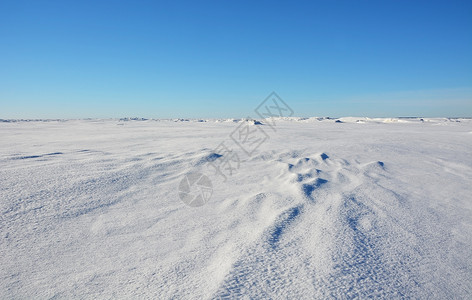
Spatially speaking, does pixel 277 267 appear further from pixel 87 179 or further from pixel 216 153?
pixel 216 153

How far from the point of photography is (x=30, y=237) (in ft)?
5.65

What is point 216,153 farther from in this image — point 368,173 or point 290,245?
point 290,245

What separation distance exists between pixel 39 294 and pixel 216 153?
323 centimetres

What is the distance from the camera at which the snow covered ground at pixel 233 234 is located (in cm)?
129

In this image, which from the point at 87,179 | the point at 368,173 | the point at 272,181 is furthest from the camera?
the point at 368,173

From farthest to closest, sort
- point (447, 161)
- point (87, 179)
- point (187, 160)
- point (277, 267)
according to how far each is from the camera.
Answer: point (447, 161)
point (187, 160)
point (87, 179)
point (277, 267)

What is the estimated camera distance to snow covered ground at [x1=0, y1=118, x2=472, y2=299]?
4.24 feet

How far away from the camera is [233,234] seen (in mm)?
1791

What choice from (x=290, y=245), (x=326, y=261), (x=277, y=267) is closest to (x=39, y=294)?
(x=277, y=267)

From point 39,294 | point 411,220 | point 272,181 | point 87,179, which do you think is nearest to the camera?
point 39,294

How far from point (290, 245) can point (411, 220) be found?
1.04 m

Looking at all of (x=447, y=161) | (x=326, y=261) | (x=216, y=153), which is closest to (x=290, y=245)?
(x=326, y=261)

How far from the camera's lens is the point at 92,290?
126 cm

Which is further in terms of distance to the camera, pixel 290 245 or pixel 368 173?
pixel 368 173
